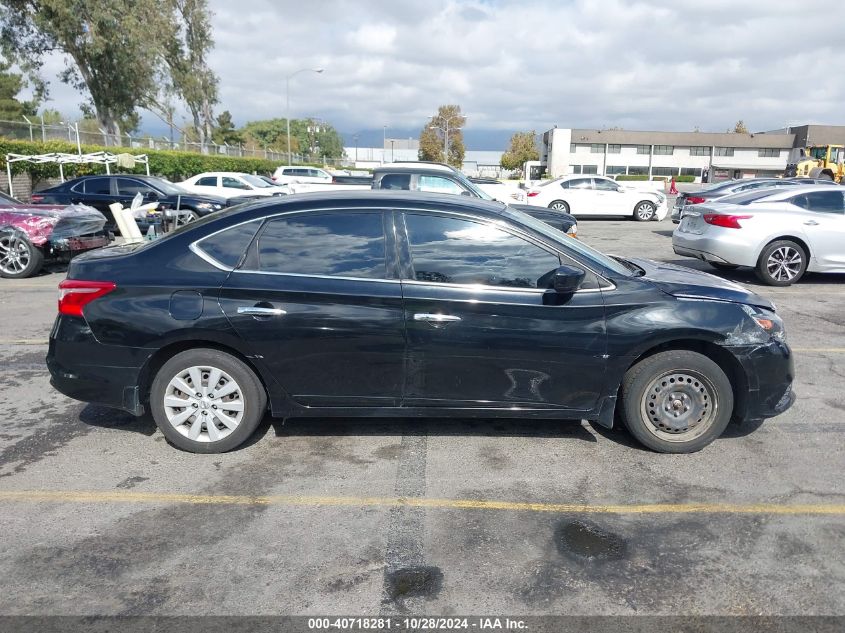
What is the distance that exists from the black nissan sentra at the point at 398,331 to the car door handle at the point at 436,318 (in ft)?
0.04

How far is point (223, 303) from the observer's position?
3.99 meters

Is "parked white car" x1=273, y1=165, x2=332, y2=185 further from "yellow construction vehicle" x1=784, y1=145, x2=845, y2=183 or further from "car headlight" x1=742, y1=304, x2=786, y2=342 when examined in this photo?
"yellow construction vehicle" x1=784, y1=145, x2=845, y2=183

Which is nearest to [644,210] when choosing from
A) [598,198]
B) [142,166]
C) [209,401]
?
[598,198]

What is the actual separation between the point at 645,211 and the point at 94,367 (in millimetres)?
20830

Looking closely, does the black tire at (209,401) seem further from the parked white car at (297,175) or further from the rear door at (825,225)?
the parked white car at (297,175)

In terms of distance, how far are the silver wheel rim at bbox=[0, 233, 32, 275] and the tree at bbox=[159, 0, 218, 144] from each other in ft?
120

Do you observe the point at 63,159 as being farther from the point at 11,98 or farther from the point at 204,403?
the point at 11,98

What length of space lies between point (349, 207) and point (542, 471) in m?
2.11

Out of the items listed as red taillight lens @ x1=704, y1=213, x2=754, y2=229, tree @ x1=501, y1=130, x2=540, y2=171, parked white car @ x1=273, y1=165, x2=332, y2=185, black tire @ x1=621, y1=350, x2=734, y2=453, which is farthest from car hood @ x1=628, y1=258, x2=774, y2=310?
tree @ x1=501, y1=130, x2=540, y2=171

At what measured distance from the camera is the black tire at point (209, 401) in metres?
4.05

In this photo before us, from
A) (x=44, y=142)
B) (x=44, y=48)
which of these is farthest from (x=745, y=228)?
(x=44, y=48)

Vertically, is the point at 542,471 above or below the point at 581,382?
below

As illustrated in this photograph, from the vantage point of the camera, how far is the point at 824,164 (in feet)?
108

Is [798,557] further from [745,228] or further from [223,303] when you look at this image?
[745,228]
